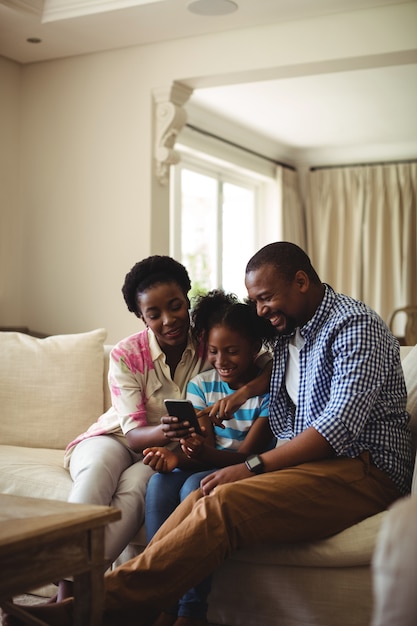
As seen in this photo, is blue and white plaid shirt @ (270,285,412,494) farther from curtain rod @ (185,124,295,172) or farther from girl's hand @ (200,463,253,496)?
curtain rod @ (185,124,295,172)

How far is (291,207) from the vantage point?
26.3 ft

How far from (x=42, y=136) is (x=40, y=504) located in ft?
10.9

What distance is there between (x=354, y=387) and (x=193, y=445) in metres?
0.51

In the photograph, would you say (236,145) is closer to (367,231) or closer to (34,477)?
(367,231)

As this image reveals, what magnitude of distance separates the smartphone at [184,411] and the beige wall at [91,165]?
7.07 feet

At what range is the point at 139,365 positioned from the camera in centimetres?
256

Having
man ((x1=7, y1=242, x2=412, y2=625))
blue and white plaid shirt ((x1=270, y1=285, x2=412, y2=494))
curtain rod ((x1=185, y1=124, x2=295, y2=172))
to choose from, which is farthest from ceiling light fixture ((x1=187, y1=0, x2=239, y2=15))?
curtain rod ((x1=185, y1=124, x2=295, y2=172))

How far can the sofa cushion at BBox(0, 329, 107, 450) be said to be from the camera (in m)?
3.02

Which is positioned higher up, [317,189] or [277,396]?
[317,189]

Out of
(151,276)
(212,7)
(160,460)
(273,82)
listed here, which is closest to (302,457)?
(160,460)

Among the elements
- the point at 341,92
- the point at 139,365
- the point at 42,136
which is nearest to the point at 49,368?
the point at 139,365

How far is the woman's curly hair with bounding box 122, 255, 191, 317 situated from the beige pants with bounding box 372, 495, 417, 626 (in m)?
1.61

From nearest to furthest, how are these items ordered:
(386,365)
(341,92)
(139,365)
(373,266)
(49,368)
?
(386,365)
(139,365)
(49,368)
(341,92)
(373,266)

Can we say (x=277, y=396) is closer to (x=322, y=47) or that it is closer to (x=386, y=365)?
(x=386, y=365)
